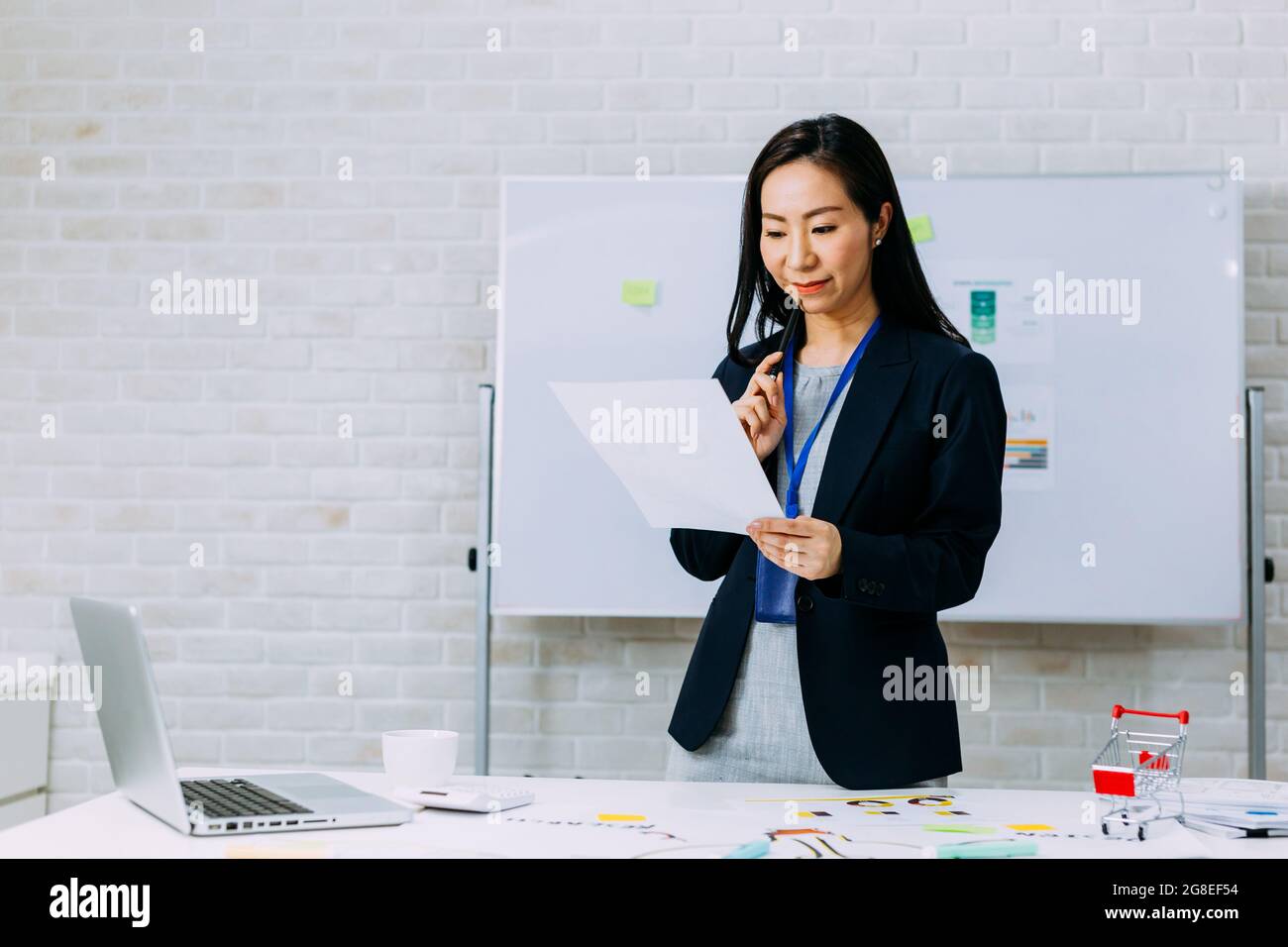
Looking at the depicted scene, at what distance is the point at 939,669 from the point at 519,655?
1.49m

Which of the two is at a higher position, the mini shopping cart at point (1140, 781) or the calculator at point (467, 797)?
the mini shopping cart at point (1140, 781)

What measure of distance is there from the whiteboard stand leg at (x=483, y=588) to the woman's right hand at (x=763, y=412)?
1206 mm

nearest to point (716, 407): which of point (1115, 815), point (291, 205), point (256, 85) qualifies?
point (1115, 815)

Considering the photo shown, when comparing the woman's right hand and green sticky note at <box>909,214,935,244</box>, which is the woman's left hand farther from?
green sticky note at <box>909,214,935,244</box>

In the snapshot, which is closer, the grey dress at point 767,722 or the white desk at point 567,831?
the white desk at point 567,831

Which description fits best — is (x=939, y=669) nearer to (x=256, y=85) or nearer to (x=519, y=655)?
(x=519, y=655)

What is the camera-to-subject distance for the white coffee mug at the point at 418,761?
4.40ft

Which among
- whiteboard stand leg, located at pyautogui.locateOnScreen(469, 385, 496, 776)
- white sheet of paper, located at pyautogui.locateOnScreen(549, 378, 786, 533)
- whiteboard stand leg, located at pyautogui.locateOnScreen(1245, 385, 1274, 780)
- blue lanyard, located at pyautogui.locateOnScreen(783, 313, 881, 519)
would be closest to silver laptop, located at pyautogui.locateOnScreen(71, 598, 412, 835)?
white sheet of paper, located at pyautogui.locateOnScreen(549, 378, 786, 533)

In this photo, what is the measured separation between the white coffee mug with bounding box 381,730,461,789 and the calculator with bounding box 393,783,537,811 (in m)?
0.05

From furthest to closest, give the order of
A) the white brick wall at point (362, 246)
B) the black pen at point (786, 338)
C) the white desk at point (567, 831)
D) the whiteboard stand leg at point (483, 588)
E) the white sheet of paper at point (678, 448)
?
the white brick wall at point (362, 246)
the whiteboard stand leg at point (483, 588)
the black pen at point (786, 338)
the white sheet of paper at point (678, 448)
the white desk at point (567, 831)

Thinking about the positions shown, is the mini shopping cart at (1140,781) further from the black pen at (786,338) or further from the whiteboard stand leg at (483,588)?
the whiteboard stand leg at (483,588)

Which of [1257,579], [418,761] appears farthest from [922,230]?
[418,761]

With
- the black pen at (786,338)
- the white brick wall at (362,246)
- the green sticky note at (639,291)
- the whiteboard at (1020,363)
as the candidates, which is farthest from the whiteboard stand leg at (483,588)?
the black pen at (786,338)

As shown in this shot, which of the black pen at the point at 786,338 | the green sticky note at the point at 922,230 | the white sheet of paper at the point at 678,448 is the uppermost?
the green sticky note at the point at 922,230
